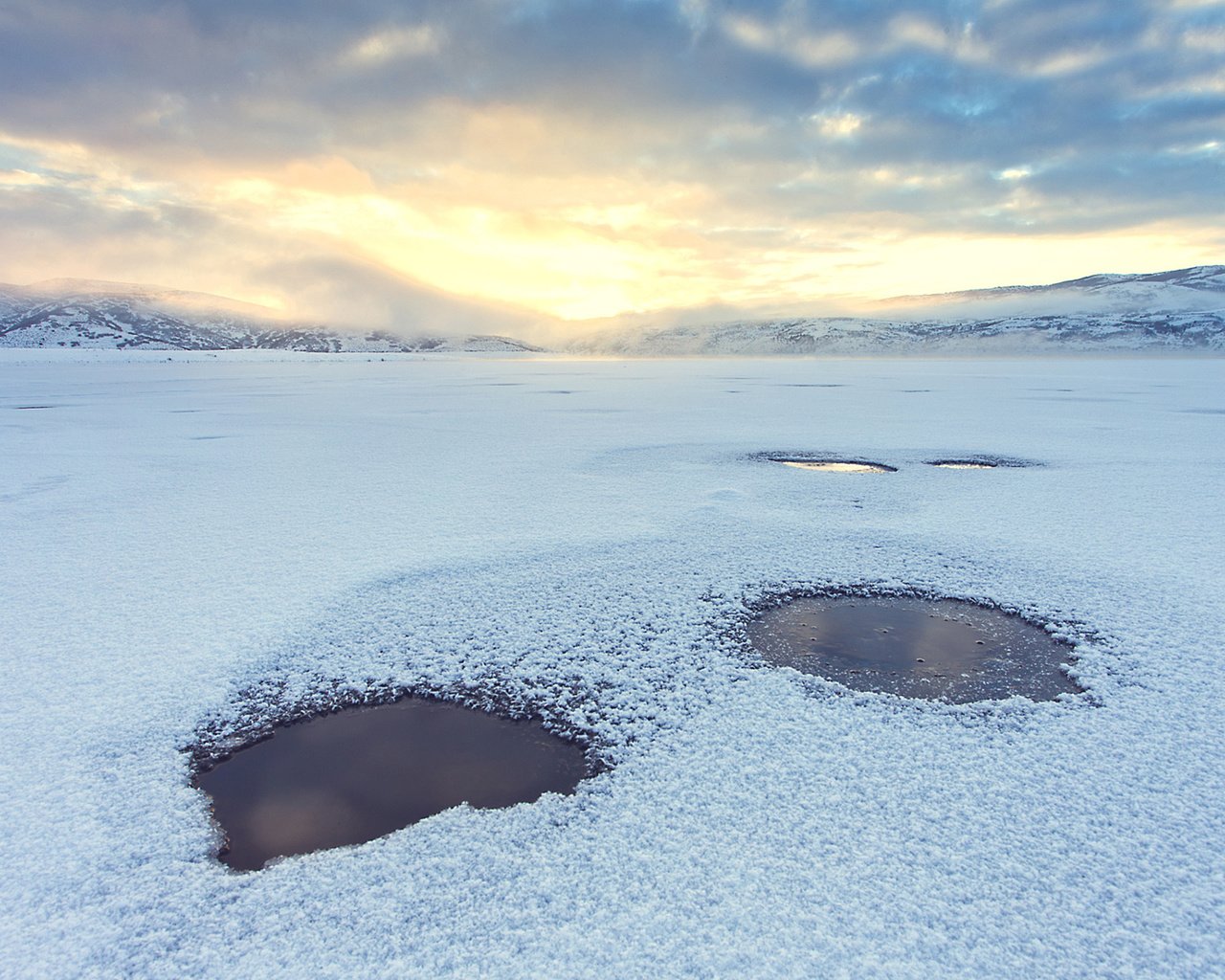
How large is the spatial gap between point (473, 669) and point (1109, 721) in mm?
3813

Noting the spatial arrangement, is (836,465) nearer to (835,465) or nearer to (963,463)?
(835,465)

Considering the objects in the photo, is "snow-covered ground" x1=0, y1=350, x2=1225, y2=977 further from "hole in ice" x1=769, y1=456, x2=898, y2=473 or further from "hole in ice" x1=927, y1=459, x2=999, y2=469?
"hole in ice" x1=927, y1=459, x2=999, y2=469

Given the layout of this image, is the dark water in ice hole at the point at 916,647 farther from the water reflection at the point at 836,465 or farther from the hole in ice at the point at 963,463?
the hole in ice at the point at 963,463

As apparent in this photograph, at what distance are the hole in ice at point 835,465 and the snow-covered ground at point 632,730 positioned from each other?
4.02 feet

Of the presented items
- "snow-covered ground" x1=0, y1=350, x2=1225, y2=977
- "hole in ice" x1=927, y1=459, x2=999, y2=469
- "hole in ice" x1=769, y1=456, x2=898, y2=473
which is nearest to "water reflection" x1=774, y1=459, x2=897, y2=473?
"hole in ice" x1=769, y1=456, x2=898, y2=473

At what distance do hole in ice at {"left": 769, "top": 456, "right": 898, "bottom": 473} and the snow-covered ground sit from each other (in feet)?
4.02

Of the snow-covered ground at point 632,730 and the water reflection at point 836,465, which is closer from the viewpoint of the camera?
the snow-covered ground at point 632,730

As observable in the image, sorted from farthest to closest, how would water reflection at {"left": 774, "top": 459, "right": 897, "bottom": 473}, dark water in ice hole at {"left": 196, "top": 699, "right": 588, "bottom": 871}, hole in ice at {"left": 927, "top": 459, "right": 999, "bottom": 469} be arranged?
hole in ice at {"left": 927, "top": 459, "right": 999, "bottom": 469}, water reflection at {"left": 774, "top": 459, "right": 897, "bottom": 473}, dark water in ice hole at {"left": 196, "top": 699, "right": 588, "bottom": 871}

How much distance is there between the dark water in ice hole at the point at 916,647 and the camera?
172 inches

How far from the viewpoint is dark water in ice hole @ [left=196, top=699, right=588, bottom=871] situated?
3.19 metres

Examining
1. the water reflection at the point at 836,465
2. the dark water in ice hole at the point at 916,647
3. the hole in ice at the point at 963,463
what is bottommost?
the dark water in ice hole at the point at 916,647

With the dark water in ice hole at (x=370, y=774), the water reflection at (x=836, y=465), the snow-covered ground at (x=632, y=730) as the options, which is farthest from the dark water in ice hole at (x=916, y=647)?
the water reflection at (x=836, y=465)

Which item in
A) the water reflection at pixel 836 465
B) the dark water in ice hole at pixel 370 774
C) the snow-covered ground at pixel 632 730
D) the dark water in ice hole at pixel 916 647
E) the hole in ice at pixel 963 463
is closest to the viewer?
the snow-covered ground at pixel 632 730

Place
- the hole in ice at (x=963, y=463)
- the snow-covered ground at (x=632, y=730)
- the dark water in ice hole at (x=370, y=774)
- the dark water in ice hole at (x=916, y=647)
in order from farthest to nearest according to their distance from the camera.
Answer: the hole in ice at (x=963, y=463), the dark water in ice hole at (x=916, y=647), the dark water in ice hole at (x=370, y=774), the snow-covered ground at (x=632, y=730)
